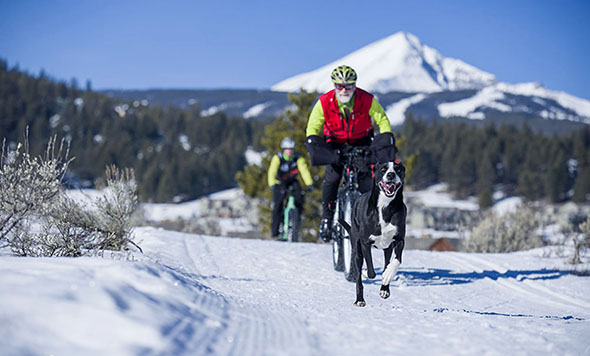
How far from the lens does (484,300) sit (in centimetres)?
573

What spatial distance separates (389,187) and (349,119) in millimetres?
1707

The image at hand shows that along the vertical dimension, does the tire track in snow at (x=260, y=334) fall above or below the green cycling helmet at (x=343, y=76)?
below

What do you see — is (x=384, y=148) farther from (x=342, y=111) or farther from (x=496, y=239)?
(x=496, y=239)

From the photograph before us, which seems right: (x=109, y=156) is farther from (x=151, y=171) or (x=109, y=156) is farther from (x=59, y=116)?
(x=59, y=116)

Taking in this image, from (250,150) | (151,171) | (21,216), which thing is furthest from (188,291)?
(250,150)

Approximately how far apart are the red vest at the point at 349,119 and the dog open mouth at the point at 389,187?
1636 mm

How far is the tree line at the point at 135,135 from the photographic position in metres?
97.7

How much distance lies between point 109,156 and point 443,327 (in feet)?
351

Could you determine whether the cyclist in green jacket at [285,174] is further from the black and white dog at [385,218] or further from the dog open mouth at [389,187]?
the dog open mouth at [389,187]

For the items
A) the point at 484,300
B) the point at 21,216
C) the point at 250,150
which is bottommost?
the point at 484,300

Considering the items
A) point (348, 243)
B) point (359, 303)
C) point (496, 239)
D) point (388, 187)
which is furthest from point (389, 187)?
point (496, 239)

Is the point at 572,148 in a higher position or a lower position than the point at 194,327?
higher

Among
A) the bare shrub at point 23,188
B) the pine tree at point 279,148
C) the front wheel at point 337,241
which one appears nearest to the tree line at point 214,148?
the pine tree at point 279,148

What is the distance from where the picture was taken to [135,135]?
5157 inches
